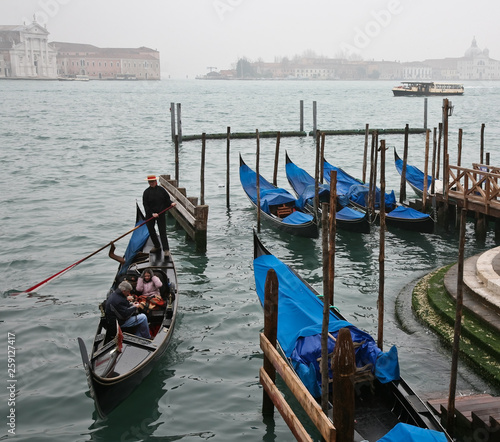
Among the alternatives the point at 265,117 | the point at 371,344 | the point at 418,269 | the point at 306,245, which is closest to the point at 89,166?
the point at 306,245

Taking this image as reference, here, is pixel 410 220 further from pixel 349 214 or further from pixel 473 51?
pixel 473 51

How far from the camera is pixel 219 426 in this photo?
6.03 meters

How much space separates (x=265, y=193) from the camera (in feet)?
44.1

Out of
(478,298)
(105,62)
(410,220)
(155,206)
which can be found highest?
(105,62)

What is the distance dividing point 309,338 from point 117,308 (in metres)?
2.03

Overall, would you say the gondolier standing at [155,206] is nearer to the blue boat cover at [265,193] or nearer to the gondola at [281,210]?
the gondola at [281,210]

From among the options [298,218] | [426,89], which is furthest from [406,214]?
[426,89]

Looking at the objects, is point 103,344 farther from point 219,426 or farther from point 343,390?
point 343,390

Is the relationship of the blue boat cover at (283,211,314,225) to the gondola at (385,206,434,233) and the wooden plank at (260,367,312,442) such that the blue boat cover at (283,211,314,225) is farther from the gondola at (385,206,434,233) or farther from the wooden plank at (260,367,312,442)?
the wooden plank at (260,367,312,442)

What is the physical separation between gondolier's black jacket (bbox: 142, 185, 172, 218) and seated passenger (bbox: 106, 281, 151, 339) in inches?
123

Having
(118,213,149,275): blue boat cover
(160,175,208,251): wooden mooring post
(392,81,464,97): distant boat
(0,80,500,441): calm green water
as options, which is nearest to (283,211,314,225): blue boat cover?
(0,80,500,441): calm green water

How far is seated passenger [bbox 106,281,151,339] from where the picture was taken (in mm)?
6594

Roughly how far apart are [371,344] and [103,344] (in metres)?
2.64

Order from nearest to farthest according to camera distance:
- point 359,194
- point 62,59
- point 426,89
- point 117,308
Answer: point 117,308 → point 359,194 → point 426,89 → point 62,59
